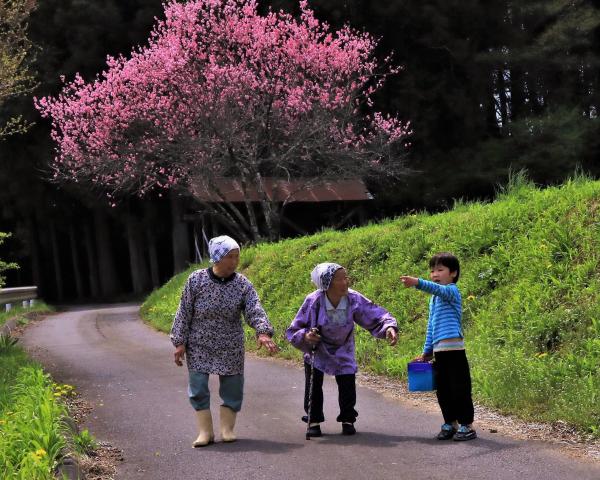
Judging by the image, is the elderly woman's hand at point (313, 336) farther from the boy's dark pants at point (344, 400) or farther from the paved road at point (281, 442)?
the paved road at point (281, 442)

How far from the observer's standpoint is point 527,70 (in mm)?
27812

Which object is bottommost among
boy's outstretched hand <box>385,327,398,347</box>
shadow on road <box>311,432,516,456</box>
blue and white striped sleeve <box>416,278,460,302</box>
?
shadow on road <box>311,432,516,456</box>

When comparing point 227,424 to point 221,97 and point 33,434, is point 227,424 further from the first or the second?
point 221,97

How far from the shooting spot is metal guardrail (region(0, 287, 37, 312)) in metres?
20.6

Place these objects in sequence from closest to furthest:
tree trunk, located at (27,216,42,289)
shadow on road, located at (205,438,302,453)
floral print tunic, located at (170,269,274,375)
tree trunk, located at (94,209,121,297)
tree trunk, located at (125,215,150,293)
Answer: shadow on road, located at (205,438,302,453) < floral print tunic, located at (170,269,274,375) < tree trunk, located at (125,215,150,293) < tree trunk, located at (94,209,121,297) < tree trunk, located at (27,216,42,289)

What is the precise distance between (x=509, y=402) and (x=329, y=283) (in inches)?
81.5

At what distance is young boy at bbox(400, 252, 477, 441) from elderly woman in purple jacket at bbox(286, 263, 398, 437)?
0.41m

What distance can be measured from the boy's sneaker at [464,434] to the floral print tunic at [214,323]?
5.44ft

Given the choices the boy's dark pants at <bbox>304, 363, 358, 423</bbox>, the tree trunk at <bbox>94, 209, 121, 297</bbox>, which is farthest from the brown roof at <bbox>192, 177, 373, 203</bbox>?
the boy's dark pants at <bbox>304, 363, 358, 423</bbox>

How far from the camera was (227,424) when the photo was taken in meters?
5.98

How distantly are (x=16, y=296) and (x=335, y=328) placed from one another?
18.7 metres

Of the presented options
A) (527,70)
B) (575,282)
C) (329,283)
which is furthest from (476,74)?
(329,283)

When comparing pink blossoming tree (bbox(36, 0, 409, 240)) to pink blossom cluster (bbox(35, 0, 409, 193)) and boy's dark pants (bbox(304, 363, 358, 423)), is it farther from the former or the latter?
boy's dark pants (bbox(304, 363, 358, 423))

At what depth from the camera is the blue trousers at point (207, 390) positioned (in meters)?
5.83
